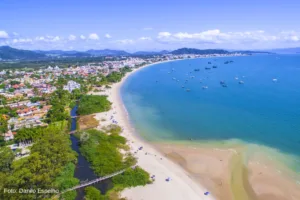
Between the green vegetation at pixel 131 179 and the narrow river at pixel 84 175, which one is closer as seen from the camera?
the narrow river at pixel 84 175

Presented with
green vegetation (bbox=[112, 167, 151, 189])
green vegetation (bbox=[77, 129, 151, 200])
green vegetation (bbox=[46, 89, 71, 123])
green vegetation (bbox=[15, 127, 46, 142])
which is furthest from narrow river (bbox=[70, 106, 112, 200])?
green vegetation (bbox=[46, 89, 71, 123])

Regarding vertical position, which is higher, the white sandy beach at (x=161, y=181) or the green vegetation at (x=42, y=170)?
the green vegetation at (x=42, y=170)

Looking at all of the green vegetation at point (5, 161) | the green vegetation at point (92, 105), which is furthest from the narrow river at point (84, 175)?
the green vegetation at point (92, 105)

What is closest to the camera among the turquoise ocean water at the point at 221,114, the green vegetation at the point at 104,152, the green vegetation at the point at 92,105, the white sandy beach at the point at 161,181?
the white sandy beach at the point at 161,181

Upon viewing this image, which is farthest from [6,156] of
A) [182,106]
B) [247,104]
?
[247,104]

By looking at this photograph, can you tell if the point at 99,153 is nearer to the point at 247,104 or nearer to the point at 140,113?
the point at 140,113

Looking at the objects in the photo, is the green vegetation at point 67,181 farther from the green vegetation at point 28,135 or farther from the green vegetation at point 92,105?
the green vegetation at point 92,105

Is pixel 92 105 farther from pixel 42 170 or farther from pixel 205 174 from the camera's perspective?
pixel 205 174
